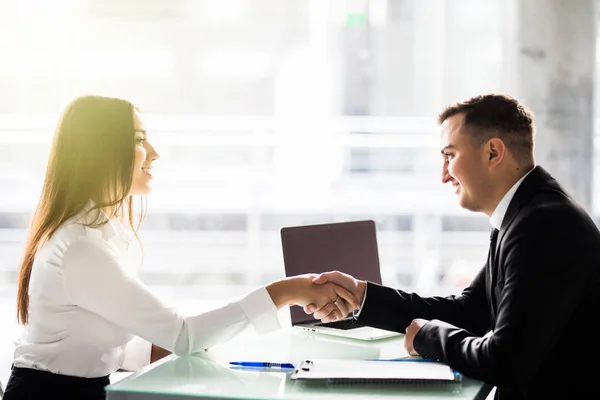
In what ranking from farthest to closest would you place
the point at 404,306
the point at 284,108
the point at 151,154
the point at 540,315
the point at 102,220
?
the point at 284,108, the point at 151,154, the point at 404,306, the point at 102,220, the point at 540,315

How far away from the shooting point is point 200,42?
3.48 m

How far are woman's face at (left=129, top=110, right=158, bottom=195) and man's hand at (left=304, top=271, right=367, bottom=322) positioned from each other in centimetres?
55

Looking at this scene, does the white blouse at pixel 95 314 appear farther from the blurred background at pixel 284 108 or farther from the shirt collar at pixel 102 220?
the blurred background at pixel 284 108

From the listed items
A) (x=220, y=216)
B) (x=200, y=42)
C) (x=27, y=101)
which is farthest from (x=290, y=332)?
(x=27, y=101)

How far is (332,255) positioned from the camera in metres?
2.18

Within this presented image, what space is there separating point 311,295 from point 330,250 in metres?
0.31

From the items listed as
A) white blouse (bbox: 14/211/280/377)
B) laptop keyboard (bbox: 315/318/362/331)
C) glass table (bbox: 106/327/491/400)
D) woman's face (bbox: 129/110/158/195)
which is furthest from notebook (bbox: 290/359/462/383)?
woman's face (bbox: 129/110/158/195)

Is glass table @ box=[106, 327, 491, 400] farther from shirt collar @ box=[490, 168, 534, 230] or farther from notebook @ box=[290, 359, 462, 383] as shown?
shirt collar @ box=[490, 168, 534, 230]

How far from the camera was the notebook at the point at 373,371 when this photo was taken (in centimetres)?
149

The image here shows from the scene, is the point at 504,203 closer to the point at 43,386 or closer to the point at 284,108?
the point at 43,386

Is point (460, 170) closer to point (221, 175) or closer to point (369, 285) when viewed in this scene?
point (369, 285)

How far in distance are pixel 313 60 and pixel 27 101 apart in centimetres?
135

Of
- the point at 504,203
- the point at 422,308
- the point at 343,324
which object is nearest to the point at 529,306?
the point at 504,203

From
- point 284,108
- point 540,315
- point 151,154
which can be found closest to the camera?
point 540,315
